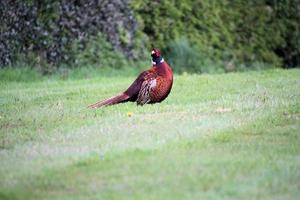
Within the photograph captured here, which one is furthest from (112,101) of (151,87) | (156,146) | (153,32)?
(153,32)

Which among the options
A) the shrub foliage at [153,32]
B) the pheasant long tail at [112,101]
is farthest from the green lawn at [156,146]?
the shrub foliage at [153,32]

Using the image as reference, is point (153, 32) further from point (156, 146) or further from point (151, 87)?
point (156, 146)

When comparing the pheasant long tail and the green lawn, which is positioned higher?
the green lawn

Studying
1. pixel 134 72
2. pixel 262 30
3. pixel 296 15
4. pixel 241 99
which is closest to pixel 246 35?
pixel 262 30

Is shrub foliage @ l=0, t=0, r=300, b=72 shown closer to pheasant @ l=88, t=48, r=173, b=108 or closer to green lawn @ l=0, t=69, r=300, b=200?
green lawn @ l=0, t=69, r=300, b=200

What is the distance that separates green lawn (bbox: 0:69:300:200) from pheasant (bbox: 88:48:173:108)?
141 millimetres

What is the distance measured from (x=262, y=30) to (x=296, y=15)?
115 cm

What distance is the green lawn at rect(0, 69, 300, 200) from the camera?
6.20 meters

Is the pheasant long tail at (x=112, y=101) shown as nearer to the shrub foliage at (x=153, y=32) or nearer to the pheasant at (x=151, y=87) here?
the pheasant at (x=151, y=87)

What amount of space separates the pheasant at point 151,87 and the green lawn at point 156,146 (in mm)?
141

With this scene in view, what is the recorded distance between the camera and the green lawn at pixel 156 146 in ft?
20.3

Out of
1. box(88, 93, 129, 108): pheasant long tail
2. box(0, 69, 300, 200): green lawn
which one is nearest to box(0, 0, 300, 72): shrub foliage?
box(0, 69, 300, 200): green lawn

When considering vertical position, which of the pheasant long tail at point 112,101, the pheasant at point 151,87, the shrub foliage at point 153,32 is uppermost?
the pheasant at point 151,87

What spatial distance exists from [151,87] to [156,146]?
8.94 ft
